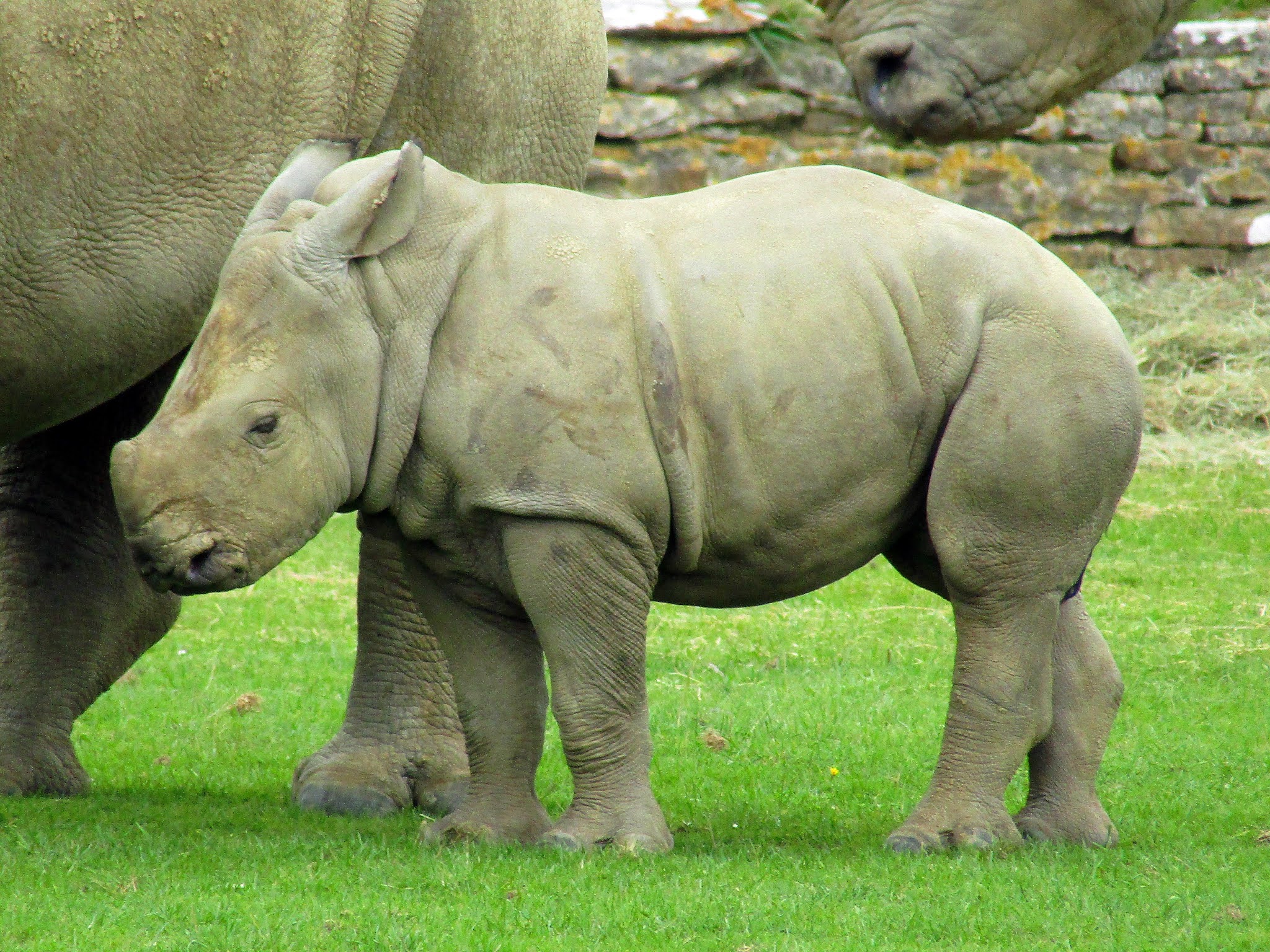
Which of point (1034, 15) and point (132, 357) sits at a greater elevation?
point (1034, 15)

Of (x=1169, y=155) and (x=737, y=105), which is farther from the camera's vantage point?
(x=1169, y=155)

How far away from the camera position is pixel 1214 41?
14.5 meters

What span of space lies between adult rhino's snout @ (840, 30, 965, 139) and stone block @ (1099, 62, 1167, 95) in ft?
32.5

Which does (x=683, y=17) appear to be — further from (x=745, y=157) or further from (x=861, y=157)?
(x=861, y=157)

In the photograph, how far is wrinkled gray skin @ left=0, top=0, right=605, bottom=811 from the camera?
507cm

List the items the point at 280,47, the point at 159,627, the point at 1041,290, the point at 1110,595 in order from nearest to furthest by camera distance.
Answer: the point at 1041,290, the point at 280,47, the point at 159,627, the point at 1110,595

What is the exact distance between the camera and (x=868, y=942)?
418 centimetres

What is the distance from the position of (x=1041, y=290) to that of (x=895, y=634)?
379 centimetres

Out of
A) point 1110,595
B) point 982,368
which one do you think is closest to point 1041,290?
point 982,368

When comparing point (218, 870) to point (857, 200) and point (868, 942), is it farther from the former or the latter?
point (857, 200)

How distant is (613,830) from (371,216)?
5.32 feet

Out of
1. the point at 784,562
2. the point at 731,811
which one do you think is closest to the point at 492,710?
the point at 784,562

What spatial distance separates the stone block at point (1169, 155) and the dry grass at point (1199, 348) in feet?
2.63

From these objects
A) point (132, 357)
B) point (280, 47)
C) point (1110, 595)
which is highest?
point (280, 47)
